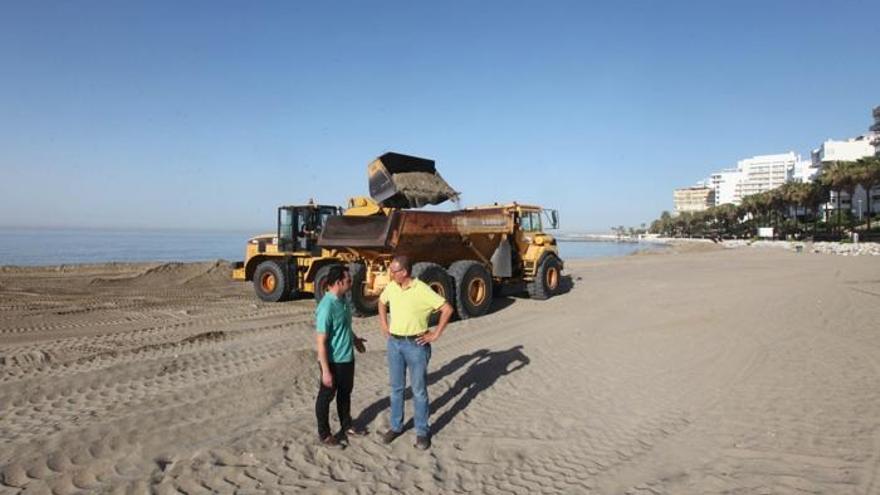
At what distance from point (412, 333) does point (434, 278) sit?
5998 mm

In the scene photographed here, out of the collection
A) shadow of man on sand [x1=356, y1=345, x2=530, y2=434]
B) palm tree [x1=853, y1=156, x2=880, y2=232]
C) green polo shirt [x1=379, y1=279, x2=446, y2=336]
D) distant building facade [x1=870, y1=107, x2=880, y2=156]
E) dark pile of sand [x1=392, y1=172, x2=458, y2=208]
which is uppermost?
distant building facade [x1=870, y1=107, x2=880, y2=156]

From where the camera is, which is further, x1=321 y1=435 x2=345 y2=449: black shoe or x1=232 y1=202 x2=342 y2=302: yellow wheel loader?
x1=232 y1=202 x2=342 y2=302: yellow wheel loader

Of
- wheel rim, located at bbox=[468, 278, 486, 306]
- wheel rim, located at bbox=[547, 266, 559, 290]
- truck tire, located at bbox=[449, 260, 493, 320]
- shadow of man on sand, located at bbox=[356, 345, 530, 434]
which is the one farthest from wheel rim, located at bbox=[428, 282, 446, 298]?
wheel rim, located at bbox=[547, 266, 559, 290]

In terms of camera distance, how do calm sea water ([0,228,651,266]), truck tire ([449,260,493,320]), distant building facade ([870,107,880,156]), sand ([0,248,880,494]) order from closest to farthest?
1. sand ([0,248,880,494])
2. truck tire ([449,260,493,320])
3. calm sea water ([0,228,651,266])
4. distant building facade ([870,107,880,156])

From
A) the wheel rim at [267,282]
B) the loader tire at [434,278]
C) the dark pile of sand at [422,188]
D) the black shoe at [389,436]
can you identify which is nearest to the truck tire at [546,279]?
the dark pile of sand at [422,188]

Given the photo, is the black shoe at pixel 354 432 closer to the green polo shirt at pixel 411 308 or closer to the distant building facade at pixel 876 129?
the green polo shirt at pixel 411 308

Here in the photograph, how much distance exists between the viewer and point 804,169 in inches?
5300

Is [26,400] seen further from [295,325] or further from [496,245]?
[496,245]

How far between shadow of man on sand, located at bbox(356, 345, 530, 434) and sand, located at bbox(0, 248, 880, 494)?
1.3 inches

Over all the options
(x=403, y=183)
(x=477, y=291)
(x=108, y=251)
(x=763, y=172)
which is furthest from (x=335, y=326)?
(x=763, y=172)

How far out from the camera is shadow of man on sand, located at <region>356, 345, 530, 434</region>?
5.34 metres

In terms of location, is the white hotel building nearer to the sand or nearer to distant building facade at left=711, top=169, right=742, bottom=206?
distant building facade at left=711, top=169, right=742, bottom=206

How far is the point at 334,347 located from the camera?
433 cm

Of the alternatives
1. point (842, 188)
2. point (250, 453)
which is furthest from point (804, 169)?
point (250, 453)
